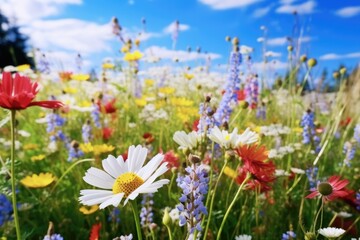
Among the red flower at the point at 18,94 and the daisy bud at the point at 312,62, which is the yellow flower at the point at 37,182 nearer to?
the red flower at the point at 18,94

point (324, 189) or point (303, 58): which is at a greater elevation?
point (303, 58)

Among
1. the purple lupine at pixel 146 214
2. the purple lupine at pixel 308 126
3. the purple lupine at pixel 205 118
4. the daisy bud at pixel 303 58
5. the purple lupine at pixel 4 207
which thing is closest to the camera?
the purple lupine at pixel 205 118

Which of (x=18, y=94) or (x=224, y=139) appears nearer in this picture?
(x=18, y=94)

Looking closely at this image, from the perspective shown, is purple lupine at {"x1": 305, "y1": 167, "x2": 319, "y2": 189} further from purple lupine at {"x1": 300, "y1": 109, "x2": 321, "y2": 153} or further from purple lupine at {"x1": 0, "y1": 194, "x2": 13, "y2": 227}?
purple lupine at {"x1": 0, "y1": 194, "x2": 13, "y2": 227}

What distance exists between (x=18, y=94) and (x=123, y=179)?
0.90ft

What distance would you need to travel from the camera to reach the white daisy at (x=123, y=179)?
2.21 feet

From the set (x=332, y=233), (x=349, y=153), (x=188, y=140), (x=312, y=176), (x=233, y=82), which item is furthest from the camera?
(x=349, y=153)

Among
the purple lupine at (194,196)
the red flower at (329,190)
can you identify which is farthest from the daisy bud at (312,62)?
the purple lupine at (194,196)

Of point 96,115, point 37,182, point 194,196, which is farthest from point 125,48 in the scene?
point 194,196

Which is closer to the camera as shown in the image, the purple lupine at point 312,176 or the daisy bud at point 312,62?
the purple lupine at point 312,176

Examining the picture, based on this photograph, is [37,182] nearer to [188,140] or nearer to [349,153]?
[188,140]

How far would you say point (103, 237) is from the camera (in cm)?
158

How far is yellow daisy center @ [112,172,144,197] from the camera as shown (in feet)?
2.38

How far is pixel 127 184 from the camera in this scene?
28.8 inches
